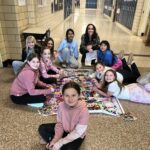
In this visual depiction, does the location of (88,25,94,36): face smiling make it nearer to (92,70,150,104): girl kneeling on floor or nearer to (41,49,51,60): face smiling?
(41,49,51,60): face smiling

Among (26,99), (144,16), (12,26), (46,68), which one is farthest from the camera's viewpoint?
(144,16)

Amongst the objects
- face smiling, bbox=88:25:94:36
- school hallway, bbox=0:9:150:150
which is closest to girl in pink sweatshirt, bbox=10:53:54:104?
school hallway, bbox=0:9:150:150

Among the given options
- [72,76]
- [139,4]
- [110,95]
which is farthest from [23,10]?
[139,4]

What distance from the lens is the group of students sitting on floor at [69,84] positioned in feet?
3.88

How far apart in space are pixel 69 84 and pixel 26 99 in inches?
35.3

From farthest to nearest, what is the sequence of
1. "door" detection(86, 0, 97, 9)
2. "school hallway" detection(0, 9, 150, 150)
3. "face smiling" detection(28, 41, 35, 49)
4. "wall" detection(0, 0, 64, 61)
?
"door" detection(86, 0, 97, 9)
"wall" detection(0, 0, 64, 61)
"face smiling" detection(28, 41, 35, 49)
"school hallway" detection(0, 9, 150, 150)

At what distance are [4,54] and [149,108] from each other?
2.39 m

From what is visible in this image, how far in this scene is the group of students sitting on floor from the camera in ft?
3.88

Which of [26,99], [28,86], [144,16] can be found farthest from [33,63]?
[144,16]

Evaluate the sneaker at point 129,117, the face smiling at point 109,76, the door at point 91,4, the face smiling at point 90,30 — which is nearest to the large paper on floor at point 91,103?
the sneaker at point 129,117

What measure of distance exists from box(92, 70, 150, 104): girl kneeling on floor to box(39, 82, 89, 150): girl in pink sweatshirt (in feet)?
2.89

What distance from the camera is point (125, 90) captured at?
6.80ft

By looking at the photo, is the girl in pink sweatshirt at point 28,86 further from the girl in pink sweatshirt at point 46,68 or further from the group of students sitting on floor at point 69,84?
the girl in pink sweatshirt at point 46,68

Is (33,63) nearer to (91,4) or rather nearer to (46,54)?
(46,54)
